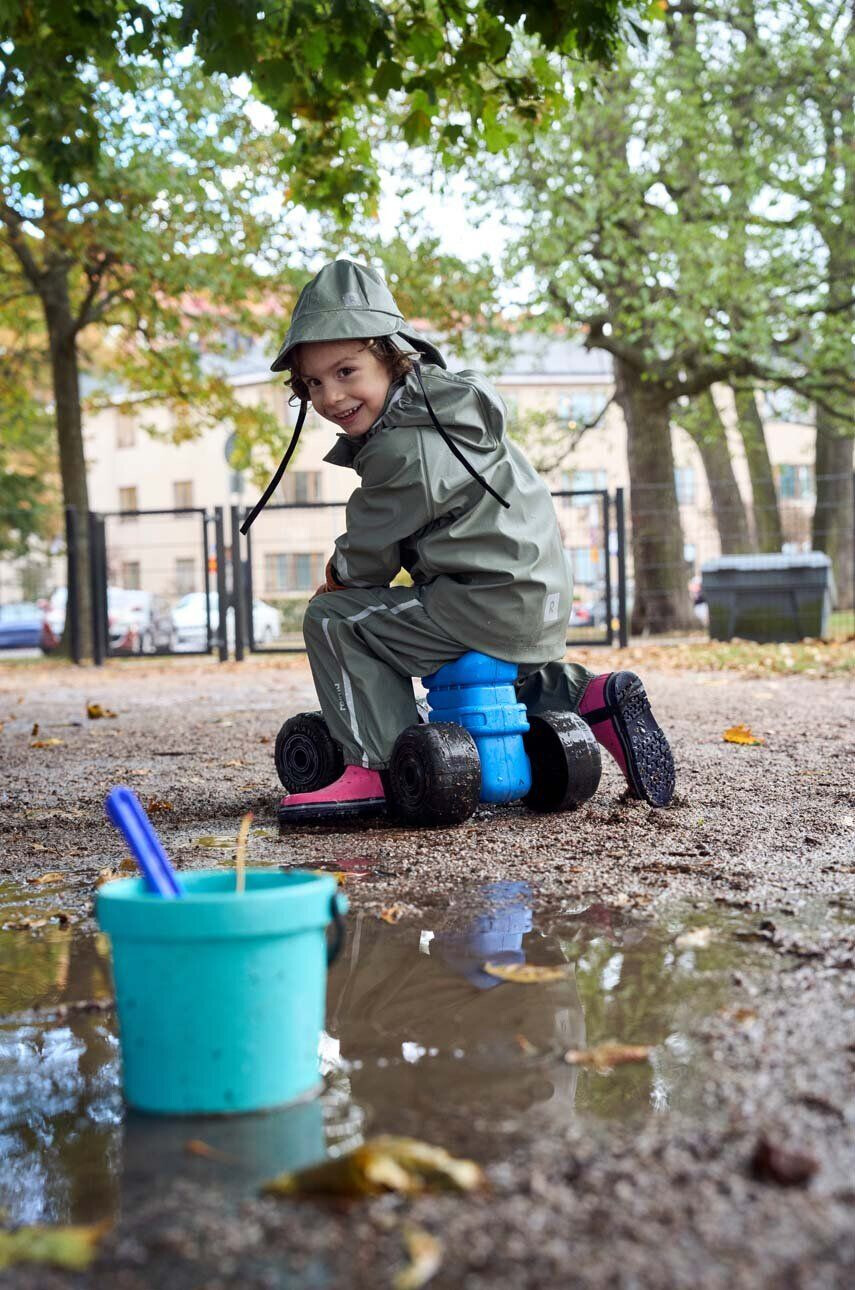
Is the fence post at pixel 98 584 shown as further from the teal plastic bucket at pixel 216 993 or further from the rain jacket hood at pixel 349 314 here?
the teal plastic bucket at pixel 216 993

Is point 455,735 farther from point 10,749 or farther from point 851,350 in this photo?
point 851,350

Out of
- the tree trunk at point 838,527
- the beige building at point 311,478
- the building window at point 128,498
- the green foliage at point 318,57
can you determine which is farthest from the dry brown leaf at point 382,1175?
the building window at point 128,498

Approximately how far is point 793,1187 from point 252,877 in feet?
2.91

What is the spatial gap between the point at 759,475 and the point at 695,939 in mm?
20461

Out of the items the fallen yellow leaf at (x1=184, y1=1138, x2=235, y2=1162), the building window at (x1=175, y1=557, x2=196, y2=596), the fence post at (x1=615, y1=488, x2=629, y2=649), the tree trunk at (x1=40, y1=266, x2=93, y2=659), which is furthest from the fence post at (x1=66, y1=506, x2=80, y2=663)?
the fallen yellow leaf at (x1=184, y1=1138, x2=235, y2=1162)

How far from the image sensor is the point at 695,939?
2482 mm

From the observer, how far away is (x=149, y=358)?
18.1 m

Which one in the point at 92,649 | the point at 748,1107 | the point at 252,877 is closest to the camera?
the point at 748,1107

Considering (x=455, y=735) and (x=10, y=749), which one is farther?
(x=10, y=749)

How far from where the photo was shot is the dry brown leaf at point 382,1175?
1.49 m

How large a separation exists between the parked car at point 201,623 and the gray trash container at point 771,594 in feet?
18.4

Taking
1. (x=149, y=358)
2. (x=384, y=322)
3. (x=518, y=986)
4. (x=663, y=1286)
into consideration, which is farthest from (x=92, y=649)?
(x=663, y=1286)

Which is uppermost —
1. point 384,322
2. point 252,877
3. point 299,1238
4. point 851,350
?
point 851,350

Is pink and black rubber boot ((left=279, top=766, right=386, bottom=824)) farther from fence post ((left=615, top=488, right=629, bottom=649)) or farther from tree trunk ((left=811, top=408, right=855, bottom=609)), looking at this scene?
tree trunk ((left=811, top=408, right=855, bottom=609))
